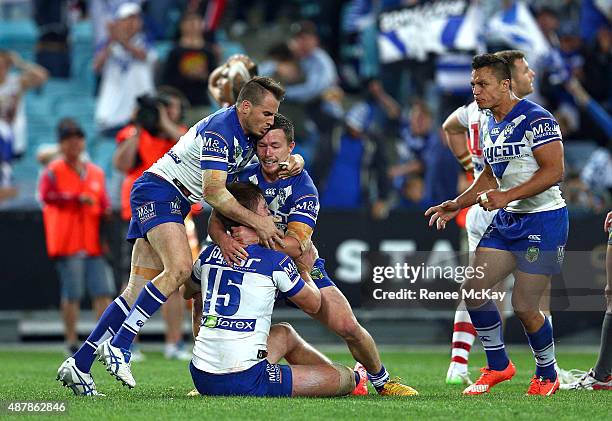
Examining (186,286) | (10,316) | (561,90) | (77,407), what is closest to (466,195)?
(186,286)

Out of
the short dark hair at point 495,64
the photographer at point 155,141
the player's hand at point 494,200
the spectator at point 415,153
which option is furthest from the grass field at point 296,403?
the spectator at point 415,153

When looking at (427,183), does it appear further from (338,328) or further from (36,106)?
(338,328)

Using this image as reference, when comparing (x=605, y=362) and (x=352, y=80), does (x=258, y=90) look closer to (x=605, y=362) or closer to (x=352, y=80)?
(x=605, y=362)

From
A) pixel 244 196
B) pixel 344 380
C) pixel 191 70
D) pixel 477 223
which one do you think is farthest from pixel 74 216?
pixel 344 380

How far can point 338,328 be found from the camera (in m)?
7.49

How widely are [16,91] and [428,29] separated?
230 inches

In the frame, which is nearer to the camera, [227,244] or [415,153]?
[227,244]

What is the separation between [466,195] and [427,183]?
6.41 m

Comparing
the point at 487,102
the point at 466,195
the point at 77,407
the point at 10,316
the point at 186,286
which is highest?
the point at 487,102

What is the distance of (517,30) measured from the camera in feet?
51.7

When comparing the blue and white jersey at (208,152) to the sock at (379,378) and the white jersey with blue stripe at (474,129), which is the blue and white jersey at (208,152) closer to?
the sock at (379,378)

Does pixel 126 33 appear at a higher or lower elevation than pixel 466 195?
higher

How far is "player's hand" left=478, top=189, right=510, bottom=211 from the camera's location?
25.6 ft

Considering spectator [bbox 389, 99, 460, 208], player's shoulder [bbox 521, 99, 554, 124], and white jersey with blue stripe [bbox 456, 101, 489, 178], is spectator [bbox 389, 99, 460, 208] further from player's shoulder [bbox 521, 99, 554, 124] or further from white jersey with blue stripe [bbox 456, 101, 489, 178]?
player's shoulder [bbox 521, 99, 554, 124]
